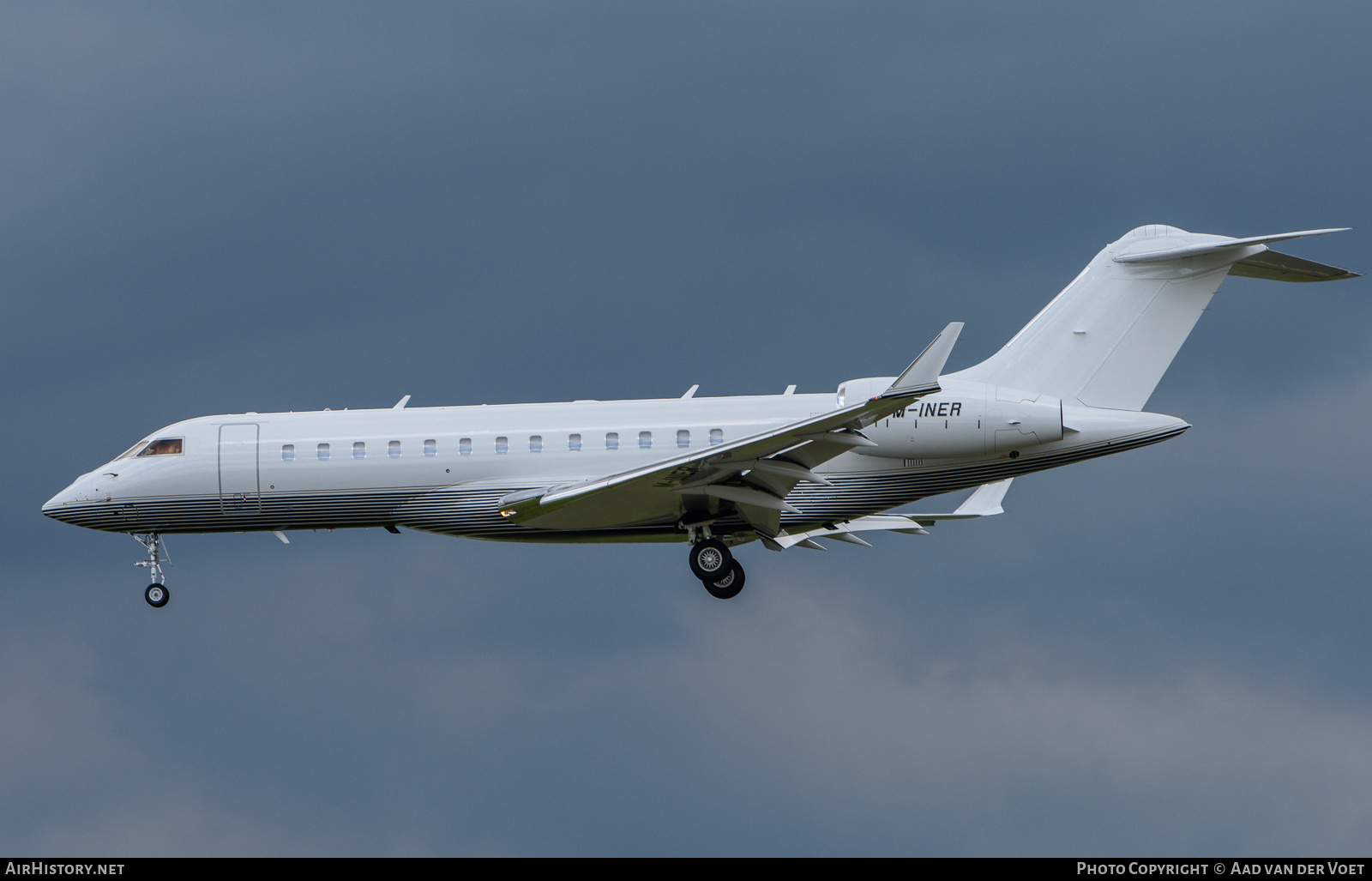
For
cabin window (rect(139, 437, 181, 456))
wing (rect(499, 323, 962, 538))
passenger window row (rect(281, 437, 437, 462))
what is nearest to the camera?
wing (rect(499, 323, 962, 538))

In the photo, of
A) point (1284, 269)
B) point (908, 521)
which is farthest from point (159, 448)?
point (1284, 269)

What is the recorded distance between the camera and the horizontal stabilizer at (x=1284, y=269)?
29.1 m

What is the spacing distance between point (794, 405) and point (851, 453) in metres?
1.38

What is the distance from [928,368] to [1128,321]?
673cm

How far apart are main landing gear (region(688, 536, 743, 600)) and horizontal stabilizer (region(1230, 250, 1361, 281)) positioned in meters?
10.8

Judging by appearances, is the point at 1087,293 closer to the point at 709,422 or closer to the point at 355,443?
the point at 709,422

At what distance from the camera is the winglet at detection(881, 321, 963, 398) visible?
24531 mm

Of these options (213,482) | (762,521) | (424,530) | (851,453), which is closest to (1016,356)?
(851,453)

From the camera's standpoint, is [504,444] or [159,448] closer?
[504,444]

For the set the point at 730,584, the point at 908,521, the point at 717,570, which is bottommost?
the point at 730,584

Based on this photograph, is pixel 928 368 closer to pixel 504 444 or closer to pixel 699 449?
pixel 699 449

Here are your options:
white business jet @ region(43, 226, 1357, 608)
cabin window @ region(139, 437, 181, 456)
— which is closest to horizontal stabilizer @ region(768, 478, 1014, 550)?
white business jet @ region(43, 226, 1357, 608)

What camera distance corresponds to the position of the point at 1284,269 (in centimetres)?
2933

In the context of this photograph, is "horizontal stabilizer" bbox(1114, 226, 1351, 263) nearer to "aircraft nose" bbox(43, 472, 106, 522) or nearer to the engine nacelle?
the engine nacelle
